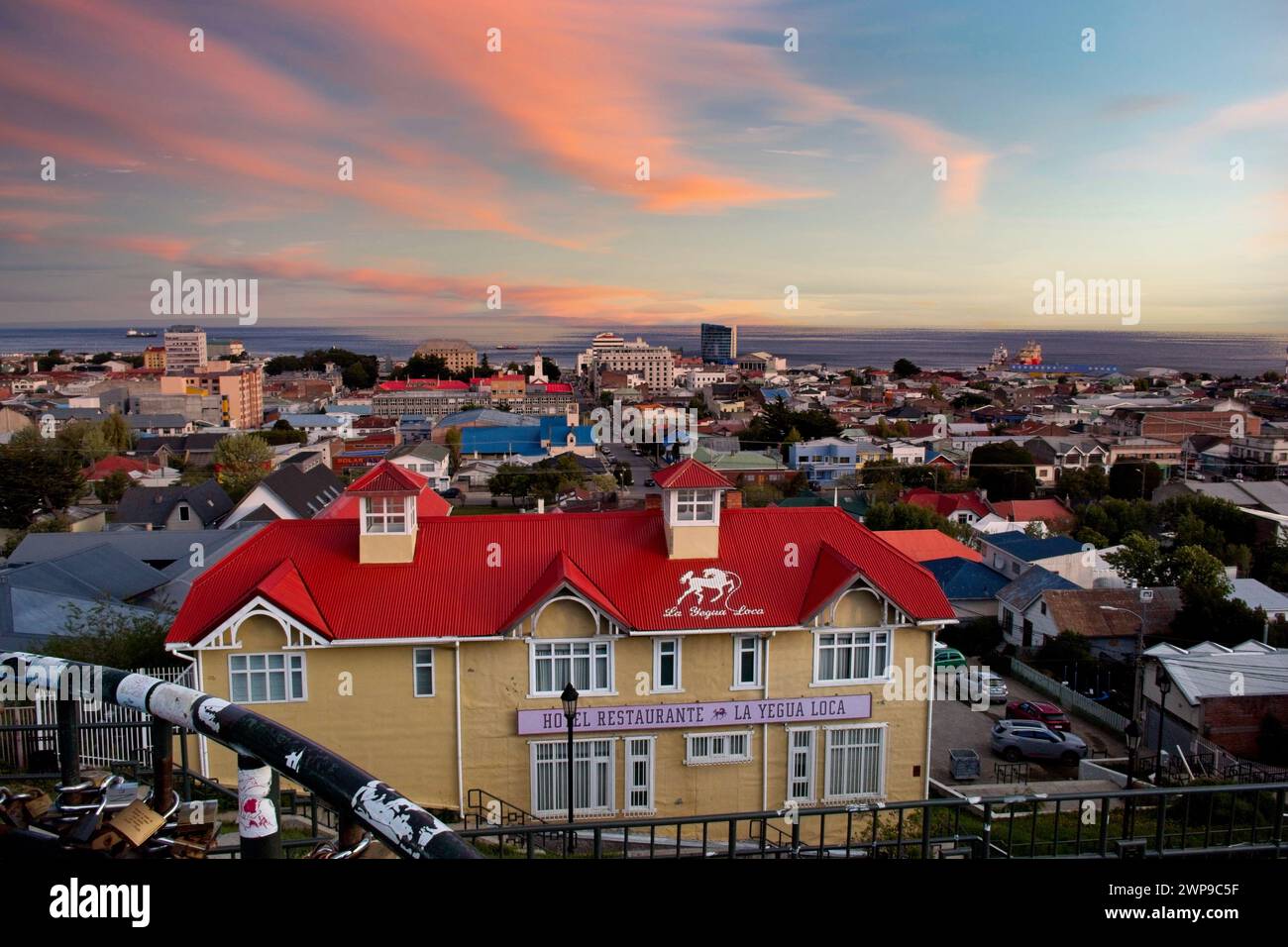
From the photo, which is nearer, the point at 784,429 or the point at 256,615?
the point at 256,615

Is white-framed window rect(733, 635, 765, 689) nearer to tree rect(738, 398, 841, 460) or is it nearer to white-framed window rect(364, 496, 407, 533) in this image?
white-framed window rect(364, 496, 407, 533)

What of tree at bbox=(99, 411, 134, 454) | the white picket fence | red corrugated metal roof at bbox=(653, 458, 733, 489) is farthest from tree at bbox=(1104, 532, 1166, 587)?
tree at bbox=(99, 411, 134, 454)

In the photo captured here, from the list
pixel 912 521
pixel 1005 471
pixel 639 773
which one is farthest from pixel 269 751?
pixel 1005 471

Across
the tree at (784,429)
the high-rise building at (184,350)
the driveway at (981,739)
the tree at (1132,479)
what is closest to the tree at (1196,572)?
the driveway at (981,739)

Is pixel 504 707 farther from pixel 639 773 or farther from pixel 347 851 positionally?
pixel 347 851
